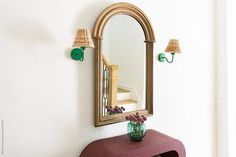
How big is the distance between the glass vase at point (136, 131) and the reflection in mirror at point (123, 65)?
164 millimetres

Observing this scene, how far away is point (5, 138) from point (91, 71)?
24.8 inches

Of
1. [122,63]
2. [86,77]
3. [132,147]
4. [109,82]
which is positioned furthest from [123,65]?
[132,147]

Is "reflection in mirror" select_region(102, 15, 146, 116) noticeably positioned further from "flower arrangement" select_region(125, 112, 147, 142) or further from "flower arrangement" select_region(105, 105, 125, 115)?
"flower arrangement" select_region(125, 112, 147, 142)

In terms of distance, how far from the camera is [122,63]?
159cm

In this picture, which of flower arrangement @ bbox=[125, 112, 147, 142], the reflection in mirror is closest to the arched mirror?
the reflection in mirror

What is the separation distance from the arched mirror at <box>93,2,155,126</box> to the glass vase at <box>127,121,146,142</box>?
13 cm

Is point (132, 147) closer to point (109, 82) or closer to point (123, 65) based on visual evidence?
point (109, 82)

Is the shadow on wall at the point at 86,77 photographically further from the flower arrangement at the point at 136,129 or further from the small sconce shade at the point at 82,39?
the flower arrangement at the point at 136,129

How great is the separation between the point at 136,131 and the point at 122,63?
1.62ft

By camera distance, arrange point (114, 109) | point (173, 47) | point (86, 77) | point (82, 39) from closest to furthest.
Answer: point (82, 39) → point (86, 77) → point (114, 109) → point (173, 47)

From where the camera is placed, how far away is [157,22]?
1795mm

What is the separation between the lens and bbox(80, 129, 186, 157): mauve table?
51.1 inches

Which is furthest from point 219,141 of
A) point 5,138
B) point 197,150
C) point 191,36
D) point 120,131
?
point 5,138

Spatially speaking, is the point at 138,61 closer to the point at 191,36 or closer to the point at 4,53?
the point at 191,36
